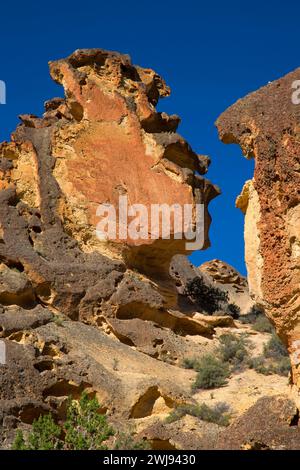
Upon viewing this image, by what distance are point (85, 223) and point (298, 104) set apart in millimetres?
11914

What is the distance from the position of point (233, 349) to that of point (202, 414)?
615cm

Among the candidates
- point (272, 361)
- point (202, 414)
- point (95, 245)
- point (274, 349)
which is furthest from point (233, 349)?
point (202, 414)

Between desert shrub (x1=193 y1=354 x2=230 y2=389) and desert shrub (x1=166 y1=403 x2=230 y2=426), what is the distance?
2429 mm

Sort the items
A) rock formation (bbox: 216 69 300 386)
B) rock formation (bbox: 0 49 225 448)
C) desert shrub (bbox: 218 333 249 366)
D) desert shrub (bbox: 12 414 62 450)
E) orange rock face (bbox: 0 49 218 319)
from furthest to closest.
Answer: orange rock face (bbox: 0 49 218 319)
desert shrub (bbox: 218 333 249 366)
rock formation (bbox: 0 49 225 448)
desert shrub (bbox: 12 414 62 450)
rock formation (bbox: 216 69 300 386)

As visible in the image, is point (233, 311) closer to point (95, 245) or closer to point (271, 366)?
point (95, 245)

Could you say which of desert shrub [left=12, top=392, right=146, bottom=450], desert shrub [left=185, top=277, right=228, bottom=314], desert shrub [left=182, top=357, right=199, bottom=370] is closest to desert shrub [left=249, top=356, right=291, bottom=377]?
desert shrub [left=182, top=357, right=199, bottom=370]

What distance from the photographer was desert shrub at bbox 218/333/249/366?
1677 cm

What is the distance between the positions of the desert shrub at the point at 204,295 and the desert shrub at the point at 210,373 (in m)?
7.78

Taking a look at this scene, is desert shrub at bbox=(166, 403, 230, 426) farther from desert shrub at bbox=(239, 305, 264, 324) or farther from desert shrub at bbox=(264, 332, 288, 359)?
desert shrub at bbox=(239, 305, 264, 324)

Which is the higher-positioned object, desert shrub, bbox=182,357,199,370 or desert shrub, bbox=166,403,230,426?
A: desert shrub, bbox=182,357,199,370

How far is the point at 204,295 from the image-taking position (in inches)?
976

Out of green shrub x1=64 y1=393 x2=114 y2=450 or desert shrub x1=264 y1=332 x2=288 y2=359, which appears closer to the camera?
green shrub x1=64 y1=393 x2=114 y2=450

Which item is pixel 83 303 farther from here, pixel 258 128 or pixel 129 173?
pixel 258 128
